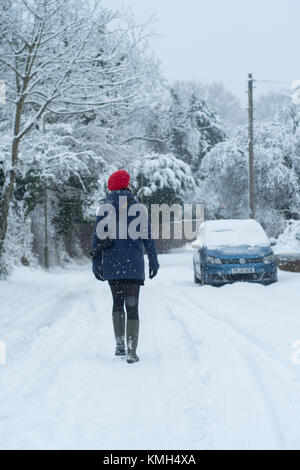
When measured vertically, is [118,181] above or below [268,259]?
above

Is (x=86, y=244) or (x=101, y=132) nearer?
(x=101, y=132)

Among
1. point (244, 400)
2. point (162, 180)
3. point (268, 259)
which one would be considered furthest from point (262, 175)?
point (244, 400)

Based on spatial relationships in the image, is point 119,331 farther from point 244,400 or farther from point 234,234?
point 234,234

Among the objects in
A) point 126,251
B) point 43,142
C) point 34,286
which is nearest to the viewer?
point 126,251

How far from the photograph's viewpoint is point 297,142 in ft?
112

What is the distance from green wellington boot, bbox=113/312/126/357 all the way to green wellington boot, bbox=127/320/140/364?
155 mm

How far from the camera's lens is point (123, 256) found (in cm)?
584

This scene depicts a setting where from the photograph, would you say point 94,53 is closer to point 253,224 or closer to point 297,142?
point 253,224

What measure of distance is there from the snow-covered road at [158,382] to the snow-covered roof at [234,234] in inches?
130

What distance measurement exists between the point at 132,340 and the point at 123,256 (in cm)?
84

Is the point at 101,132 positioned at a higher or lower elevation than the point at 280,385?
higher

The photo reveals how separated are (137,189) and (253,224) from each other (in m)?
23.7

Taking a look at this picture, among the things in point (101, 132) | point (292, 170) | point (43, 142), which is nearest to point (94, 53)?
point (43, 142)

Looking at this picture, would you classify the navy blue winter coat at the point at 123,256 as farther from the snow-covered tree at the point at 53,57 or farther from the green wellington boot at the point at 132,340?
the snow-covered tree at the point at 53,57
